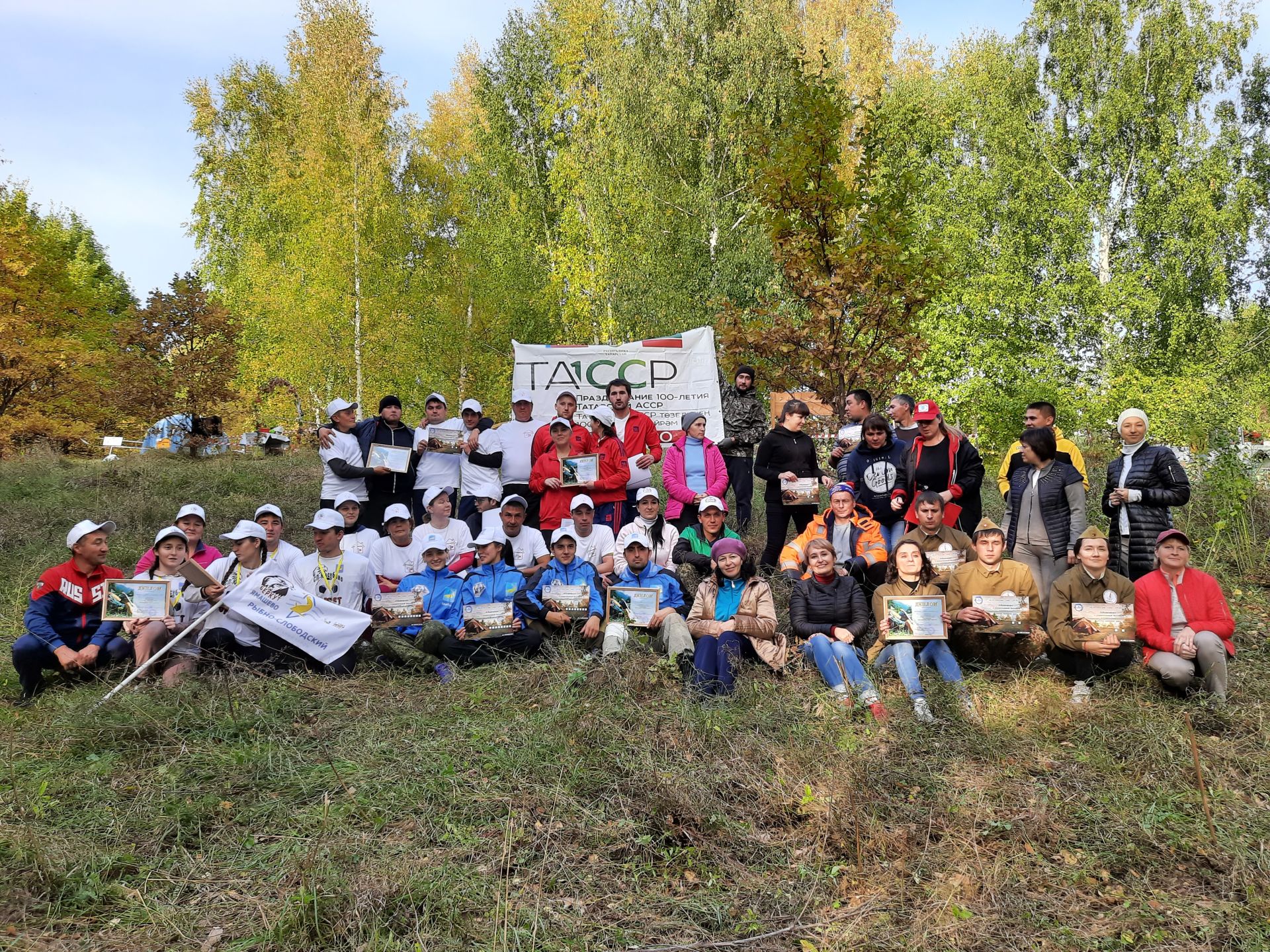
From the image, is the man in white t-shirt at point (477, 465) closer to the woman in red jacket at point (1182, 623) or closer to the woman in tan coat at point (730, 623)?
the woman in tan coat at point (730, 623)

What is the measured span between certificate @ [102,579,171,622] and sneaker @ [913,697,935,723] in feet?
18.3

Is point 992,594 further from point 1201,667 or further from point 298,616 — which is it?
point 298,616

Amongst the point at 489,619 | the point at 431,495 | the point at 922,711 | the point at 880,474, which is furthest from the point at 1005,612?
the point at 431,495

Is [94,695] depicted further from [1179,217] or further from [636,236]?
[1179,217]

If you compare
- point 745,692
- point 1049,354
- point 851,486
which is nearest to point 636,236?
point 1049,354

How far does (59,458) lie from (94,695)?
1391 cm

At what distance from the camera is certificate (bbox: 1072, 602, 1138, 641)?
642cm

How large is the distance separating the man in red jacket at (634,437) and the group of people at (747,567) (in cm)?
35

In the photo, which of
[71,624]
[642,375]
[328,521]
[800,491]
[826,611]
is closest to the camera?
[826,611]

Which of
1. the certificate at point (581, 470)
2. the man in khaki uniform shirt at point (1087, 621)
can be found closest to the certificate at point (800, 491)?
the certificate at point (581, 470)

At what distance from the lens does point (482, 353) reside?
1009 inches

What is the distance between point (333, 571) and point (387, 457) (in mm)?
1563

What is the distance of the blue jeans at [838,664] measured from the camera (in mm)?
6371

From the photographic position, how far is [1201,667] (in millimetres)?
6254
